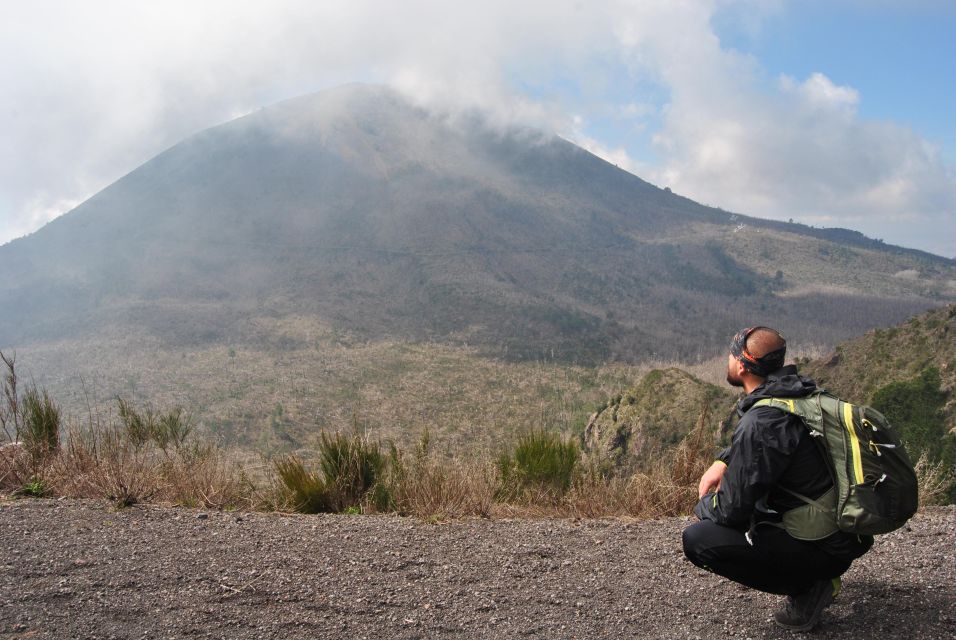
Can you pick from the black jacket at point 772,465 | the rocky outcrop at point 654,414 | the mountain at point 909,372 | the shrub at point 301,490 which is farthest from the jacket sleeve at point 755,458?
the rocky outcrop at point 654,414

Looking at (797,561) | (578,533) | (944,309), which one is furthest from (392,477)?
(944,309)

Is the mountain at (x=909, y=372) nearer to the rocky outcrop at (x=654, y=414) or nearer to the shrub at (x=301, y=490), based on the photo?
the rocky outcrop at (x=654, y=414)

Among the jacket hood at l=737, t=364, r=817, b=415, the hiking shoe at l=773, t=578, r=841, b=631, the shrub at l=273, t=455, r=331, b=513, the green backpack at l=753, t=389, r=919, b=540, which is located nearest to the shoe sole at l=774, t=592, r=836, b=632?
the hiking shoe at l=773, t=578, r=841, b=631

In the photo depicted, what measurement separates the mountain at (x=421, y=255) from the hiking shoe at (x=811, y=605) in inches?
2093

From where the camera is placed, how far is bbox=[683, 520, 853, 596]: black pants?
9.29 feet

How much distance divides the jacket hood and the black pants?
566 millimetres

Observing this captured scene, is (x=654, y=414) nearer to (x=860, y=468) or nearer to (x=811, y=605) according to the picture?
(x=811, y=605)

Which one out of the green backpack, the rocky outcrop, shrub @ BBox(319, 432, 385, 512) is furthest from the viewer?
the rocky outcrop

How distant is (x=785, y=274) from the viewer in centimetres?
9769

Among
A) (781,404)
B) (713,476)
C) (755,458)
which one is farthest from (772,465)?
(713,476)

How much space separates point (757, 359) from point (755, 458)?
1.73 feet

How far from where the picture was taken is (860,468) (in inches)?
102

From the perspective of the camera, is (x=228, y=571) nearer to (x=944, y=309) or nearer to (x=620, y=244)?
(x=944, y=309)

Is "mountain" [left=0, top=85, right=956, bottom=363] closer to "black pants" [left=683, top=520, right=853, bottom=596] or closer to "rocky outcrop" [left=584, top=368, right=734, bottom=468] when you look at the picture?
"rocky outcrop" [left=584, top=368, right=734, bottom=468]
